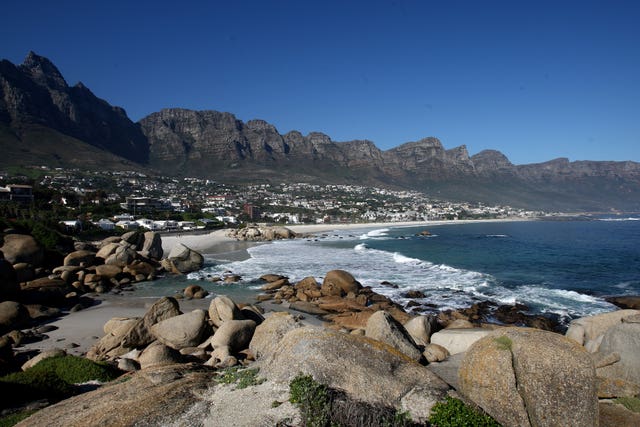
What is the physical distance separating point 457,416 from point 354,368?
1.84 m

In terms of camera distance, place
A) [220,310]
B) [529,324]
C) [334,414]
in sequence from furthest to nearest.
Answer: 1. [529,324]
2. [220,310]
3. [334,414]

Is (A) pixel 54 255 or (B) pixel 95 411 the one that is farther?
(A) pixel 54 255

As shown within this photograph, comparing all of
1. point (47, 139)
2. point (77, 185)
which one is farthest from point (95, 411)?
point (47, 139)

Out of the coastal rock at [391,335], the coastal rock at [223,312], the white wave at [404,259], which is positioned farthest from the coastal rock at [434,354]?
the white wave at [404,259]

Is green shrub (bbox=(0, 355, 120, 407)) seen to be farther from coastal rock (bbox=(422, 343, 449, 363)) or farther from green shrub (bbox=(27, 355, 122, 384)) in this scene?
coastal rock (bbox=(422, 343, 449, 363))

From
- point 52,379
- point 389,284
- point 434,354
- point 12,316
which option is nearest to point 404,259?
point 389,284

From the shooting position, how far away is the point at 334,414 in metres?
5.24

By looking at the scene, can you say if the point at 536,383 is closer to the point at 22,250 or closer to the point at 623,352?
the point at 623,352

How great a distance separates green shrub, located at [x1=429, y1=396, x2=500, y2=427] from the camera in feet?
17.2

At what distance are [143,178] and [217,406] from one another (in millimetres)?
172206

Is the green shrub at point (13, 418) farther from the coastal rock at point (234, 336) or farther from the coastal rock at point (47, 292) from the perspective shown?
the coastal rock at point (47, 292)

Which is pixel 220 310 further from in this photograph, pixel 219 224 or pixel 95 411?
pixel 219 224

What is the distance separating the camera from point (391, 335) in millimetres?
11375

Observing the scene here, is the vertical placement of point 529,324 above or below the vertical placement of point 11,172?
below
